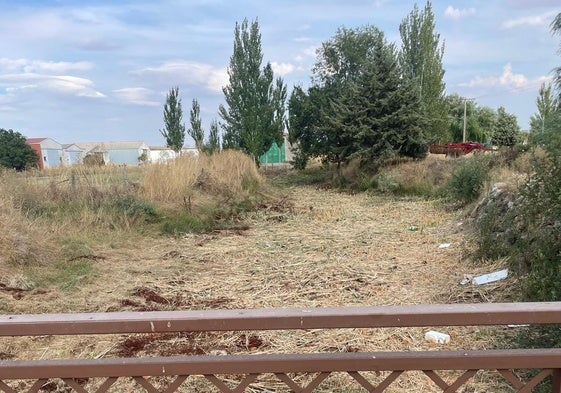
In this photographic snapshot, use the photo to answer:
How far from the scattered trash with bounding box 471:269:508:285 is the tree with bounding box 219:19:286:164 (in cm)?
1804

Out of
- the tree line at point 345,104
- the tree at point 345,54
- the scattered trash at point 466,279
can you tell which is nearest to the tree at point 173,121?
the tree line at point 345,104

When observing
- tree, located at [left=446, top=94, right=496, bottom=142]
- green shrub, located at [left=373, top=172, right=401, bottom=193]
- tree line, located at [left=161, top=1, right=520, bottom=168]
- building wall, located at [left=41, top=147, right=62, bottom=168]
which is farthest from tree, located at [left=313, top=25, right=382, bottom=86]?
building wall, located at [left=41, top=147, right=62, bottom=168]

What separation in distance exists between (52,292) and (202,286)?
5.83ft

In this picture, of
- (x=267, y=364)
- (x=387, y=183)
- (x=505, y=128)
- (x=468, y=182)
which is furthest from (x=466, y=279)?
(x=505, y=128)

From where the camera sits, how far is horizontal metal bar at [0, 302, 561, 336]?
46.6 inches

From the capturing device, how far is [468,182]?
30.7ft

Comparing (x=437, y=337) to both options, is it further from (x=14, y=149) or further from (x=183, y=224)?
(x=14, y=149)

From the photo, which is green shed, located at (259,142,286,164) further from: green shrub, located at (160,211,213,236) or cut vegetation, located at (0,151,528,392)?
green shrub, located at (160,211,213,236)

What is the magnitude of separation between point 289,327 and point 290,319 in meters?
0.02

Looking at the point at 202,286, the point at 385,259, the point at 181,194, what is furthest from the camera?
the point at 181,194

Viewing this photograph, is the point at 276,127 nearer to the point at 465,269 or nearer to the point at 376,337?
the point at 465,269

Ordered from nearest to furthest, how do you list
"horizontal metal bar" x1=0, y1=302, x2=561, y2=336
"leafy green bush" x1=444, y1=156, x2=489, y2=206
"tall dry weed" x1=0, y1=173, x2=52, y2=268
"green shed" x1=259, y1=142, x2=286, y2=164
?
"horizontal metal bar" x1=0, y1=302, x2=561, y2=336
"tall dry weed" x1=0, y1=173, x2=52, y2=268
"leafy green bush" x1=444, y1=156, x2=489, y2=206
"green shed" x1=259, y1=142, x2=286, y2=164

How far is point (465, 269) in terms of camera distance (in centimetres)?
506

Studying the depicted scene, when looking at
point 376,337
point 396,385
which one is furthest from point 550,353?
point 376,337
